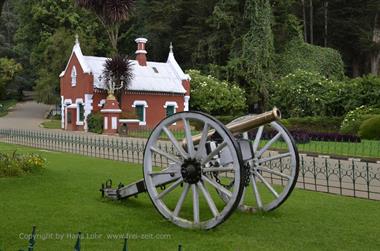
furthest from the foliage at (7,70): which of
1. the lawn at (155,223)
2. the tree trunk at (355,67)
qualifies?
the lawn at (155,223)

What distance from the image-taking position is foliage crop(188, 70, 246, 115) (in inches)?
1511

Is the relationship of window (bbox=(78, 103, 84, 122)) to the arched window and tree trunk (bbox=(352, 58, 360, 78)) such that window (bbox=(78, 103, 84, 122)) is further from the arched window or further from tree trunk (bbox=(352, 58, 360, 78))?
tree trunk (bbox=(352, 58, 360, 78))

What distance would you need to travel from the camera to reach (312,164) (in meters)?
14.5

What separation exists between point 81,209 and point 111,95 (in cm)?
2541

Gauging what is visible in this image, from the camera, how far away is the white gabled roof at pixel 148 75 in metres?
35.0

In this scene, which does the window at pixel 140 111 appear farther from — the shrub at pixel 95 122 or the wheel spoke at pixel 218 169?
the wheel spoke at pixel 218 169

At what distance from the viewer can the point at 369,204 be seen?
29.7ft

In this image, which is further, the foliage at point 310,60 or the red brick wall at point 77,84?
the foliage at point 310,60

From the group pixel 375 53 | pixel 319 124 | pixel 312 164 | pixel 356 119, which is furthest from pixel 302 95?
pixel 312 164

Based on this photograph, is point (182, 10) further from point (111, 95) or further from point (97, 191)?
point (97, 191)

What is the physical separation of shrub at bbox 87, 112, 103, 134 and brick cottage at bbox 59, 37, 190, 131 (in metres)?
0.54

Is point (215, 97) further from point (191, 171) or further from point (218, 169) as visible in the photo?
point (218, 169)

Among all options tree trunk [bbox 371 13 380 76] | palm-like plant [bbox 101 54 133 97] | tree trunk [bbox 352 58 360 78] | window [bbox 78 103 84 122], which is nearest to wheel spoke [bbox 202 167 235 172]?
palm-like plant [bbox 101 54 133 97]

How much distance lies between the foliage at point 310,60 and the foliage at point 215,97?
671cm
